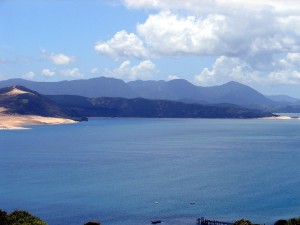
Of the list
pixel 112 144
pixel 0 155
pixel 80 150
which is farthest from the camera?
pixel 112 144

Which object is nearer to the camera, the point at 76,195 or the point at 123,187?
the point at 76,195

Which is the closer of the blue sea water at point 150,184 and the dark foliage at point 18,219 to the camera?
the dark foliage at point 18,219

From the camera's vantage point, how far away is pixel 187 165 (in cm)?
13625

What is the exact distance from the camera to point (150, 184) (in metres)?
107

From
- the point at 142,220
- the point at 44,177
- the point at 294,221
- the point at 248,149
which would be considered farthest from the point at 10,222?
the point at 248,149

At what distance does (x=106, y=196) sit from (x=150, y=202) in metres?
10.1

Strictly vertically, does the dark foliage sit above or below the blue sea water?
above

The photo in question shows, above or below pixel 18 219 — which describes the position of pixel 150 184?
below

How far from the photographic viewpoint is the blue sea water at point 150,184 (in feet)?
273

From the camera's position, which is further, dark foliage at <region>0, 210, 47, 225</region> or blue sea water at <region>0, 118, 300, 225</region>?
blue sea water at <region>0, 118, 300, 225</region>

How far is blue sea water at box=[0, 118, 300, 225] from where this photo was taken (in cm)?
8312

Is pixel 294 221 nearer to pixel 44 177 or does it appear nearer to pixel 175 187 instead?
pixel 175 187

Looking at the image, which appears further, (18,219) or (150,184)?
(150,184)

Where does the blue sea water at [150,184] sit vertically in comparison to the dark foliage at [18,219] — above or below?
below
